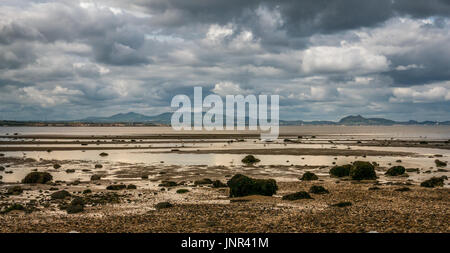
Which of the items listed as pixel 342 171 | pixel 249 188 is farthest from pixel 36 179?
pixel 342 171

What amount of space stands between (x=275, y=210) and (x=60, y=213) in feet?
44.9

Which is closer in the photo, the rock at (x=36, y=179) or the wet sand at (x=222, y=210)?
the wet sand at (x=222, y=210)

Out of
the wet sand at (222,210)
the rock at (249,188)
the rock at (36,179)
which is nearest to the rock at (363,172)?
the wet sand at (222,210)

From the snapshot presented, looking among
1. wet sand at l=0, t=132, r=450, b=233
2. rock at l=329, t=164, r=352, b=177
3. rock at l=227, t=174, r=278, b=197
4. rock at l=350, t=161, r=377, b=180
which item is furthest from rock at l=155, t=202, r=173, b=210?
rock at l=329, t=164, r=352, b=177

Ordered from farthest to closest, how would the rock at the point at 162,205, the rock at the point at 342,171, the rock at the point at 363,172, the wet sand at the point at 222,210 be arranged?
the rock at the point at 342,171 < the rock at the point at 363,172 < the rock at the point at 162,205 < the wet sand at the point at 222,210

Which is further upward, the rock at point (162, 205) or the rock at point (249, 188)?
the rock at point (249, 188)

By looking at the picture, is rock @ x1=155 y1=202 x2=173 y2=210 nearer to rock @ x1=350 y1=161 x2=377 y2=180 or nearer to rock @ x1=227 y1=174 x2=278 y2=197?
rock @ x1=227 y1=174 x2=278 y2=197

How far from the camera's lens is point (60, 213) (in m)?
23.8

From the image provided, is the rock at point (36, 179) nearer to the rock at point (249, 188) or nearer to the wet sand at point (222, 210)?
the wet sand at point (222, 210)

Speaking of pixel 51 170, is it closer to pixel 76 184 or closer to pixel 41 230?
pixel 76 184

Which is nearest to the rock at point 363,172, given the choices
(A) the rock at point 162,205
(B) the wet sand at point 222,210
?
(B) the wet sand at point 222,210

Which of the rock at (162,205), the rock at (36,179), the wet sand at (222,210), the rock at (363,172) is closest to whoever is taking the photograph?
the wet sand at (222,210)

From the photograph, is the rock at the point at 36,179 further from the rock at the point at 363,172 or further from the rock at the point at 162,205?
the rock at the point at 363,172
